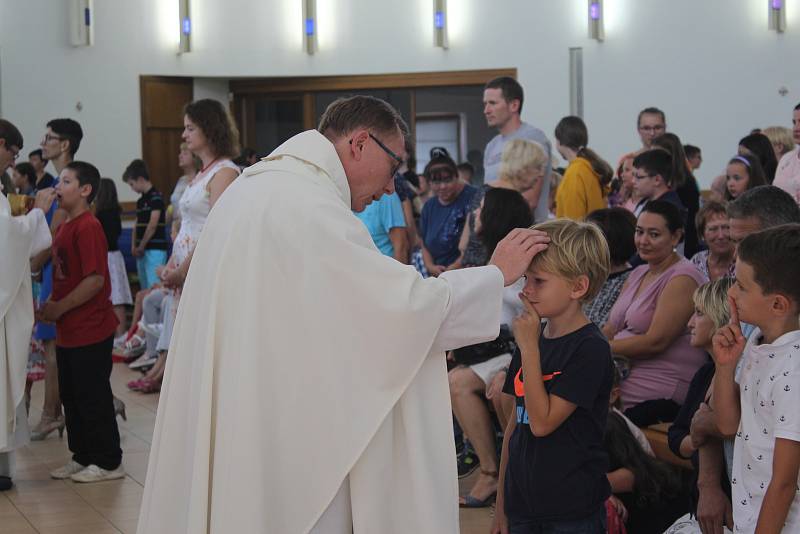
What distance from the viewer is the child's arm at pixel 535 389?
9.04 ft

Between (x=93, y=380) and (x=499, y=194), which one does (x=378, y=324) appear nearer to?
(x=499, y=194)

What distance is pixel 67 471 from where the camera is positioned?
5.30m

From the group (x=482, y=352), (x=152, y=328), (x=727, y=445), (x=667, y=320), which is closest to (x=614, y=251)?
(x=667, y=320)

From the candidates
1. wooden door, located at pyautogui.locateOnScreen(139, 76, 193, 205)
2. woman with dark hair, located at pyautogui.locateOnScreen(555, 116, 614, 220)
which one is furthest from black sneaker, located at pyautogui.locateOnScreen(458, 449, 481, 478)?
wooden door, located at pyautogui.locateOnScreen(139, 76, 193, 205)

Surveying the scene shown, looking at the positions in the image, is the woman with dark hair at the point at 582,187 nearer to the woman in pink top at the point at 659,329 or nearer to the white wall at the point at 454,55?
the woman in pink top at the point at 659,329

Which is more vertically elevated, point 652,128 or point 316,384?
point 652,128

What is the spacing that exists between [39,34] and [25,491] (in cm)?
856

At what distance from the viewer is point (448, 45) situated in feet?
42.7

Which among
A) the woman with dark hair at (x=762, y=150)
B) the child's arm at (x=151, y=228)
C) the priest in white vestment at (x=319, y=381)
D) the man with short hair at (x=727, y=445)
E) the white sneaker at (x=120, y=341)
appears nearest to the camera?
the priest in white vestment at (x=319, y=381)

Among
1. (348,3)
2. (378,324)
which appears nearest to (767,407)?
(378,324)

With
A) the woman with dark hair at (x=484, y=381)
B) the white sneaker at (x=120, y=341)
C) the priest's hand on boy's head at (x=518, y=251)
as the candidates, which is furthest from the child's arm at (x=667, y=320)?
the white sneaker at (x=120, y=341)

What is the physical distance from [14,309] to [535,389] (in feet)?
10.4

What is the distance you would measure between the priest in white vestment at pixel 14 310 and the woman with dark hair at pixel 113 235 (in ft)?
12.7

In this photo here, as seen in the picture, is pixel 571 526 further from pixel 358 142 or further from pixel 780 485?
pixel 358 142
